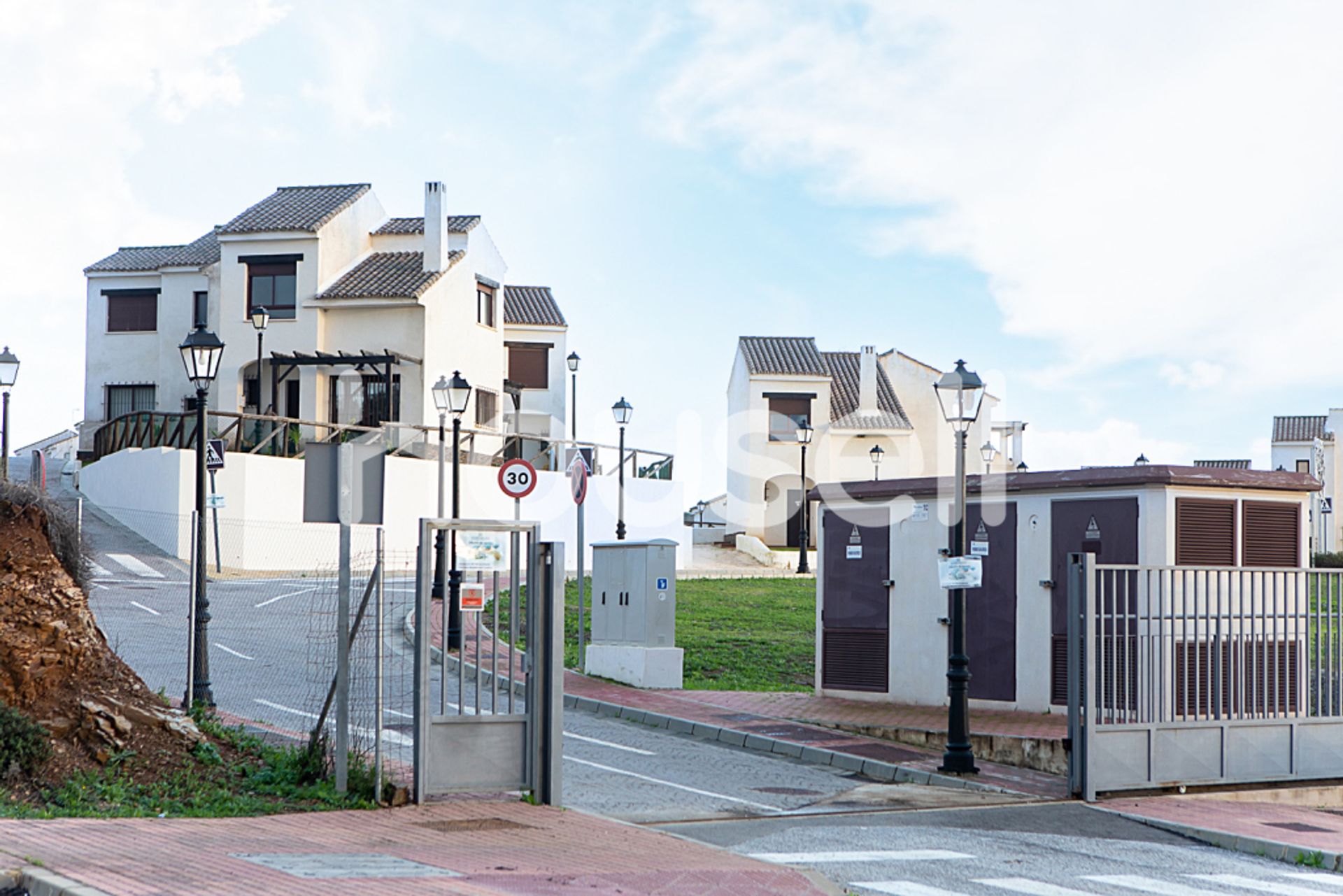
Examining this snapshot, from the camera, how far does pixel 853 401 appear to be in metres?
63.4

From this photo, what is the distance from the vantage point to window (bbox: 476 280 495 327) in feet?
154

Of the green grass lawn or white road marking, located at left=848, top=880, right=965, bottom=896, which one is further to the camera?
the green grass lawn

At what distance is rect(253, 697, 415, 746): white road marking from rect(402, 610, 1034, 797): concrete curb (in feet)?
2.75

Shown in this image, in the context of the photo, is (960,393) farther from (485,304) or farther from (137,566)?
(485,304)

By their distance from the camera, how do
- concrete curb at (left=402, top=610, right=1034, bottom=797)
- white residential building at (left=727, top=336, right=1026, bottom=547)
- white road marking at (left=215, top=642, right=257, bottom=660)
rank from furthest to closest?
white residential building at (left=727, top=336, right=1026, bottom=547) → white road marking at (left=215, top=642, right=257, bottom=660) → concrete curb at (left=402, top=610, right=1034, bottom=797)

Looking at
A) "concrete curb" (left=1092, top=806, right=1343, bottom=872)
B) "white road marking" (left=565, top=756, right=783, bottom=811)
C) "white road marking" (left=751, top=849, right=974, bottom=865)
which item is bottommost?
"concrete curb" (left=1092, top=806, right=1343, bottom=872)

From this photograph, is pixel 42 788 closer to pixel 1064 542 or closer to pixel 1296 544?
pixel 1064 542

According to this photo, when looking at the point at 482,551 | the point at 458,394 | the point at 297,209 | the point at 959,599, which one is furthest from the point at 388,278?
the point at 482,551

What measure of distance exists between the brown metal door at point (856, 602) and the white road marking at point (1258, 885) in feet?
29.2

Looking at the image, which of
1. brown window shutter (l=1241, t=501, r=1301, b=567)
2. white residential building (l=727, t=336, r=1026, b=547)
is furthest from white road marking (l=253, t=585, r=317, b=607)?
white residential building (l=727, t=336, r=1026, b=547)

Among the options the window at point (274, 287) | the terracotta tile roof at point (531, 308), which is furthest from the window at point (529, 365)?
the window at point (274, 287)

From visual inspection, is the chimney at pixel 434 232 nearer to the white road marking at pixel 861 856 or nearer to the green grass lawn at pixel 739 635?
the green grass lawn at pixel 739 635

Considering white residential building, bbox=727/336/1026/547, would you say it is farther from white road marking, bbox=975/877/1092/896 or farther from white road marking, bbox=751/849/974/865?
white road marking, bbox=975/877/1092/896

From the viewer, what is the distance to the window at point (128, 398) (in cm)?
4919
